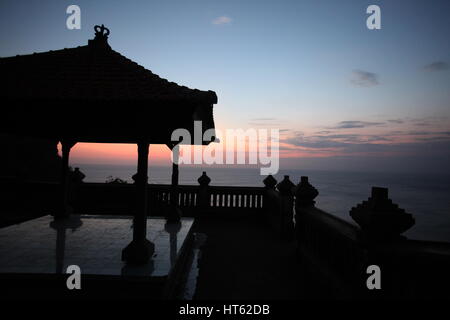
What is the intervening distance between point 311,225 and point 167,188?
7.46 m

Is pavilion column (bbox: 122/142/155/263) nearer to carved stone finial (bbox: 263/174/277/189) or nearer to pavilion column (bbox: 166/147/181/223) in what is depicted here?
pavilion column (bbox: 166/147/181/223)

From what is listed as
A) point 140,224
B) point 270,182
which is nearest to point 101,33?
point 140,224

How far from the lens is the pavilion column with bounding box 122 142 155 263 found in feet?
15.5

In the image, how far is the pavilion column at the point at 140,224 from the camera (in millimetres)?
4738

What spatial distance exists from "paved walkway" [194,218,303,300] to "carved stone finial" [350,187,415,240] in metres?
2.37

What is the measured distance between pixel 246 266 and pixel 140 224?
2.88m

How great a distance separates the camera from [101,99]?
407 centimetres

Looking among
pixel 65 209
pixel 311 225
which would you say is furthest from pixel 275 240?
pixel 65 209

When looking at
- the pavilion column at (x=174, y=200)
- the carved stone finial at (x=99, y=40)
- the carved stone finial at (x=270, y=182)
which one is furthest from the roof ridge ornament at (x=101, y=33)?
the carved stone finial at (x=270, y=182)

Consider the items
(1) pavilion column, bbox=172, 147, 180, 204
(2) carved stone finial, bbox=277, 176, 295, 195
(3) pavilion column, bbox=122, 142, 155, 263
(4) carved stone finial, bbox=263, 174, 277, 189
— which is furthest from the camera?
(4) carved stone finial, bbox=263, 174, 277, 189

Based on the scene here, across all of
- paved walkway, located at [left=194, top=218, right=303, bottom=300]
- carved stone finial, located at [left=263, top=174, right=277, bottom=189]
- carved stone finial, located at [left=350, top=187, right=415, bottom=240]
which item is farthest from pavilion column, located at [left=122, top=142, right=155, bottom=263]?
carved stone finial, located at [left=263, top=174, right=277, bottom=189]
